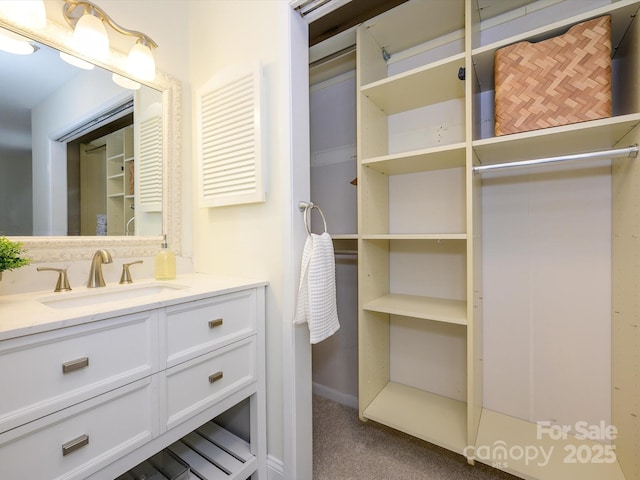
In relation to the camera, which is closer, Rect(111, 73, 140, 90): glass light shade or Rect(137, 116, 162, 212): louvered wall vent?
Rect(111, 73, 140, 90): glass light shade

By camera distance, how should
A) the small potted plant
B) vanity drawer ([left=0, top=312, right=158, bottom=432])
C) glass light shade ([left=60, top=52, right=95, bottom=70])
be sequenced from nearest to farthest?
vanity drawer ([left=0, top=312, right=158, bottom=432]), the small potted plant, glass light shade ([left=60, top=52, right=95, bottom=70])

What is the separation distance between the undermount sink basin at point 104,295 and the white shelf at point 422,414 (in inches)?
49.1

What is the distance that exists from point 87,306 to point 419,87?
1.81 meters

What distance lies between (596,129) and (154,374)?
1811 millimetres

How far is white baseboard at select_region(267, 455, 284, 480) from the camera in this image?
4.26 ft

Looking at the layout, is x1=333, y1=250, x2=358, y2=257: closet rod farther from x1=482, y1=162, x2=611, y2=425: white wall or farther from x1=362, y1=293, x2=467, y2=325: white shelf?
x1=482, y1=162, x2=611, y2=425: white wall

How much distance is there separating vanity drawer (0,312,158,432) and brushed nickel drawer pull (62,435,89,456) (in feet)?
0.36

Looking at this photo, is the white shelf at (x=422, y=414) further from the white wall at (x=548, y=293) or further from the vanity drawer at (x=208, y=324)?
the vanity drawer at (x=208, y=324)

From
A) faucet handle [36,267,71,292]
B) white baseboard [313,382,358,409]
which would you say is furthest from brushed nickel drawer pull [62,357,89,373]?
white baseboard [313,382,358,409]

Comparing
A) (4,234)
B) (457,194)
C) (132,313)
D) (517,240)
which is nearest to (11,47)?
(4,234)

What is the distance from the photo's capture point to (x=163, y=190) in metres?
1.57

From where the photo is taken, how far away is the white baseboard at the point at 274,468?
1299 millimetres

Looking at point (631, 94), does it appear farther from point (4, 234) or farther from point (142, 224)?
point (4, 234)

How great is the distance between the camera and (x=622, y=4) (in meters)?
1.02
